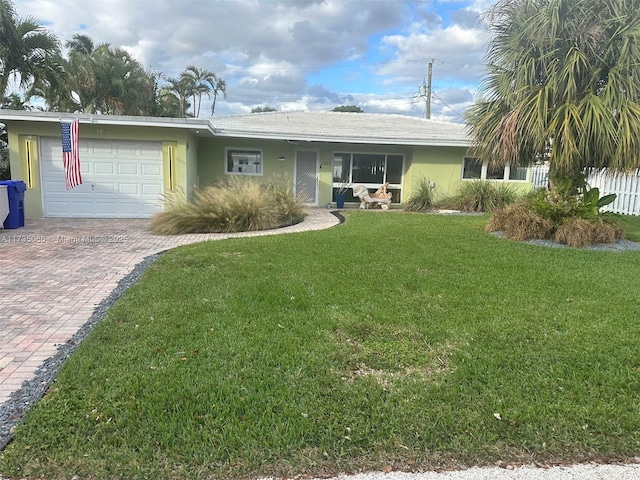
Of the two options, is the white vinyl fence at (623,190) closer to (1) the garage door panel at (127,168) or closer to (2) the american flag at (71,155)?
(1) the garage door panel at (127,168)

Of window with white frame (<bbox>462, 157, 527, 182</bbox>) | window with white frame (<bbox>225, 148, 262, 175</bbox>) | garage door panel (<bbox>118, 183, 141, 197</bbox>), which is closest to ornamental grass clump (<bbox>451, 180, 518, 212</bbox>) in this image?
window with white frame (<bbox>462, 157, 527, 182</bbox>)

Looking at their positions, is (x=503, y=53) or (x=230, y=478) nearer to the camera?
(x=230, y=478)

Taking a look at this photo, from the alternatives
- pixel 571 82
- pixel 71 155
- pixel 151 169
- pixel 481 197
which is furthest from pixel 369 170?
pixel 71 155

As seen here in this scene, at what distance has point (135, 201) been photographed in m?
13.5

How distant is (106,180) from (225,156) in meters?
4.53

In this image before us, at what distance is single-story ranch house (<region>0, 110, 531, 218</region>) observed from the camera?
12703 mm

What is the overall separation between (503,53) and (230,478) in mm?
10026

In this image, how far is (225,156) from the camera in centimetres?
1639

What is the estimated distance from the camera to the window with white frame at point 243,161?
16500 millimetres

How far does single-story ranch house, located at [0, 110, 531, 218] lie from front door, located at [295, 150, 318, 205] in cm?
4

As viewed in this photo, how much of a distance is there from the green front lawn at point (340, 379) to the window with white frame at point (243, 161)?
11.0 metres

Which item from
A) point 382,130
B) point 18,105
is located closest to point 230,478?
point 382,130

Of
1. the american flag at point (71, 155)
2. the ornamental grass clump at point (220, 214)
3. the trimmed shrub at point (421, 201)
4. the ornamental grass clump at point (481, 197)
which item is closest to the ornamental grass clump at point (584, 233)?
the ornamental grass clump at point (481, 197)

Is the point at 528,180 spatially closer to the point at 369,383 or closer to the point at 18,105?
the point at 369,383
